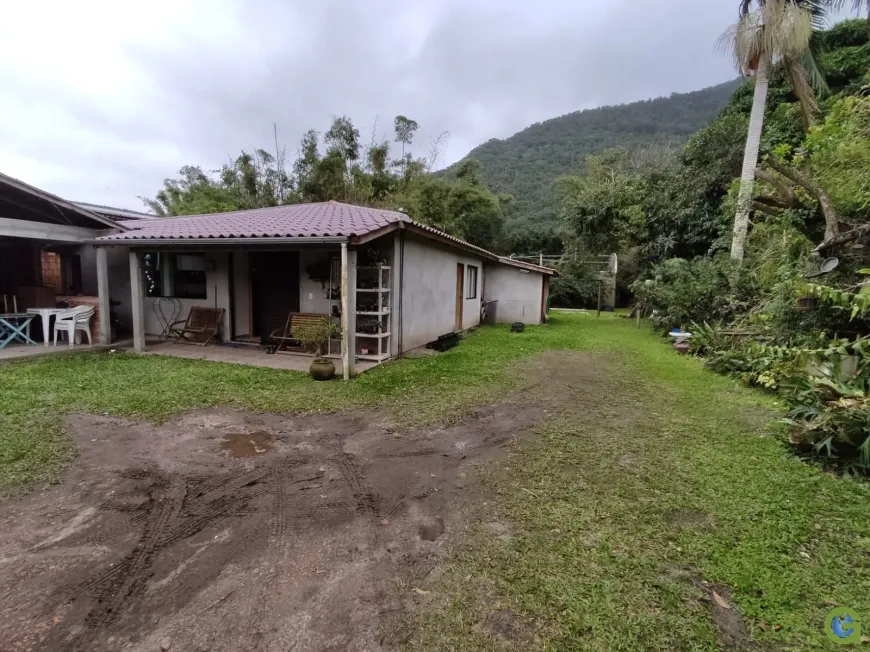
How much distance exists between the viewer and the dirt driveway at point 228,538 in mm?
1915

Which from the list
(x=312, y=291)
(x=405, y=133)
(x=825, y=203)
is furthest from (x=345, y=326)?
(x=405, y=133)

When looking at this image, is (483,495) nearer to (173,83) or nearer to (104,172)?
(173,83)

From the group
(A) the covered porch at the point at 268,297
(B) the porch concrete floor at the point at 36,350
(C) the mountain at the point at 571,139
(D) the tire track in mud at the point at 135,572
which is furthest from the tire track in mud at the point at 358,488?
(C) the mountain at the point at 571,139

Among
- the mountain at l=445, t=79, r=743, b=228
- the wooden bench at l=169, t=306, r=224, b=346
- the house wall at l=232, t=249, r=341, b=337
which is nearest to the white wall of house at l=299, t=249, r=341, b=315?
the house wall at l=232, t=249, r=341, b=337

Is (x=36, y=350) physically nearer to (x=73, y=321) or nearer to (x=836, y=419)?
(x=73, y=321)

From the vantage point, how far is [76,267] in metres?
9.95

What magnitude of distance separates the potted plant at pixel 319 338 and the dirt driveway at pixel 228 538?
2.01 metres

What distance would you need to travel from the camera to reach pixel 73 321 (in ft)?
26.6

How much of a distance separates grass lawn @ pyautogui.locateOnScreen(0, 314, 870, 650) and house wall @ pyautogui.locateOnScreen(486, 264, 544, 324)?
864 cm

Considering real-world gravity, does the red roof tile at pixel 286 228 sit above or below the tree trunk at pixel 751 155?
below

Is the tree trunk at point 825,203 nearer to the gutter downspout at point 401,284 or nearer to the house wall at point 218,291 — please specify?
the gutter downspout at point 401,284

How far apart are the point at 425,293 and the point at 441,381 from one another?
308cm

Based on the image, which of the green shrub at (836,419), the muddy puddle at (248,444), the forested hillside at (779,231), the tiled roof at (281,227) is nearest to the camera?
the green shrub at (836,419)

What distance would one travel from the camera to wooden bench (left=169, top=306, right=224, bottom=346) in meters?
9.05
